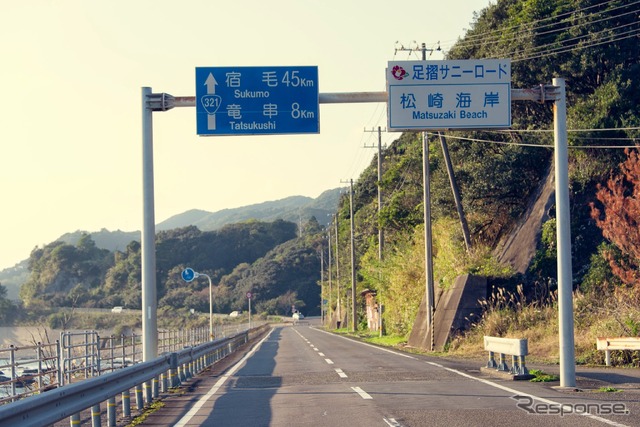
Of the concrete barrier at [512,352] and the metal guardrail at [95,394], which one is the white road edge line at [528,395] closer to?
the concrete barrier at [512,352]

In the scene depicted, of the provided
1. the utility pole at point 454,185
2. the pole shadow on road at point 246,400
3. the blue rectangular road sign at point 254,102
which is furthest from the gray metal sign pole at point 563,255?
the utility pole at point 454,185

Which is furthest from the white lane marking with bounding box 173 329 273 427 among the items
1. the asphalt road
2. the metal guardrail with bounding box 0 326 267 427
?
the metal guardrail with bounding box 0 326 267 427

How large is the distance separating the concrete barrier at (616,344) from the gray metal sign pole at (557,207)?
13.9ft

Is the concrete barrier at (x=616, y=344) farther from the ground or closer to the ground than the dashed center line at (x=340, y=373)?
farther from the ground

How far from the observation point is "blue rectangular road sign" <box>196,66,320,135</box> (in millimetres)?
16750

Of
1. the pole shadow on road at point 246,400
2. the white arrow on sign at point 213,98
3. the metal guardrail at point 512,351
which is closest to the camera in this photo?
the pole shadow on road at point 246,400

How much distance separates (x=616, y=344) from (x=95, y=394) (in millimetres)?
13496

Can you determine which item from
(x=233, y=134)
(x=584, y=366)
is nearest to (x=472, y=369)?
(x=584, y=366)

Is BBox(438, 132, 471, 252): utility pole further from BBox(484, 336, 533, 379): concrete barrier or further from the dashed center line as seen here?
BBox(484, 336, 533, 379): concrete barrier

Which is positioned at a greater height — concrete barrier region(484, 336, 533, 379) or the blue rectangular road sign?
the blue rectangular road sign

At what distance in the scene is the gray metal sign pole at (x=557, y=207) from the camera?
1495cm

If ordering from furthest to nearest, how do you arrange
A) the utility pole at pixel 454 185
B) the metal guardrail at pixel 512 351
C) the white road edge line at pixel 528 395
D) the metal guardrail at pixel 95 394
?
the utility pole at pixel 454 185, the metal guardrail at pixel 512 351, the white road edge line at pixel 528 395, the metal guardrail at pixel 95 394

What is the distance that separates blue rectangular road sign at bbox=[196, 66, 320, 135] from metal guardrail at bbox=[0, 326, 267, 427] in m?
5.06

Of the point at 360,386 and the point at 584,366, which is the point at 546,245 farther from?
the point at 360,386
